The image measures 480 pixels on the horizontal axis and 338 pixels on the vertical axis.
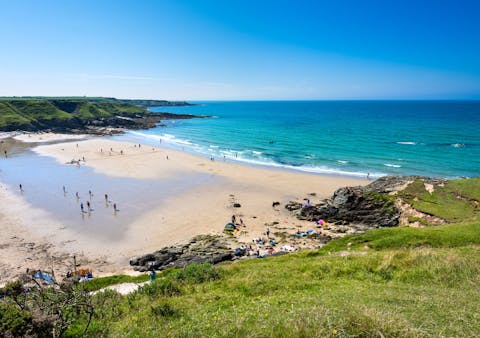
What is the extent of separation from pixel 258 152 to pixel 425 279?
5283 centimetres

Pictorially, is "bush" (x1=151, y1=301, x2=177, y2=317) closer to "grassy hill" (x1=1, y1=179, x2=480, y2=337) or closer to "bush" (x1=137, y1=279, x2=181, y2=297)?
"grassy hill" (x1=1, y1=179, x2=480, y2=337)

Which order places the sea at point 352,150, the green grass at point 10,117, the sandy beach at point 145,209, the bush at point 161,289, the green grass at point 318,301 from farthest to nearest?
the green grass at point 10,117
the sea at point 352,150
the sandy beach at point 145,209
the bush at point 161,289
the green grass at point 318,301

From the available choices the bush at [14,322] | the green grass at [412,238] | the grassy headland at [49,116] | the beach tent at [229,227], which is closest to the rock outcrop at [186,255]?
the beach tent at [229,227]

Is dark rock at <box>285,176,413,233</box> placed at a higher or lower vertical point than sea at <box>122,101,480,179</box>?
lower

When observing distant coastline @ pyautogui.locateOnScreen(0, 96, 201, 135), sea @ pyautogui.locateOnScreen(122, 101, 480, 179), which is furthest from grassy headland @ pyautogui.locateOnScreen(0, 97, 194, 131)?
sea @ pyautogui.locateOnScreen(122, 101, 480, 179)

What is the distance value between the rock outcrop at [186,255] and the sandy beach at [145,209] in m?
1.46

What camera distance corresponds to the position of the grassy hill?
23.1 ft

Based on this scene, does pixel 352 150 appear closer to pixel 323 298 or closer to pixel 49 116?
pixel 323 298

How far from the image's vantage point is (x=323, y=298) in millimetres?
9336

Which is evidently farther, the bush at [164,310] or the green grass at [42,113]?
the green grass at [42,113]

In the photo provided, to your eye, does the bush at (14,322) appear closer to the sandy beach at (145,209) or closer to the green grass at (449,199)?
the sandy beach at (145,209)

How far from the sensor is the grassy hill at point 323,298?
705cm

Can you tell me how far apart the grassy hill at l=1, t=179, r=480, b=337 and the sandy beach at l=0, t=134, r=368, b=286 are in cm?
849

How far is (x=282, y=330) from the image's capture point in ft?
23.0
